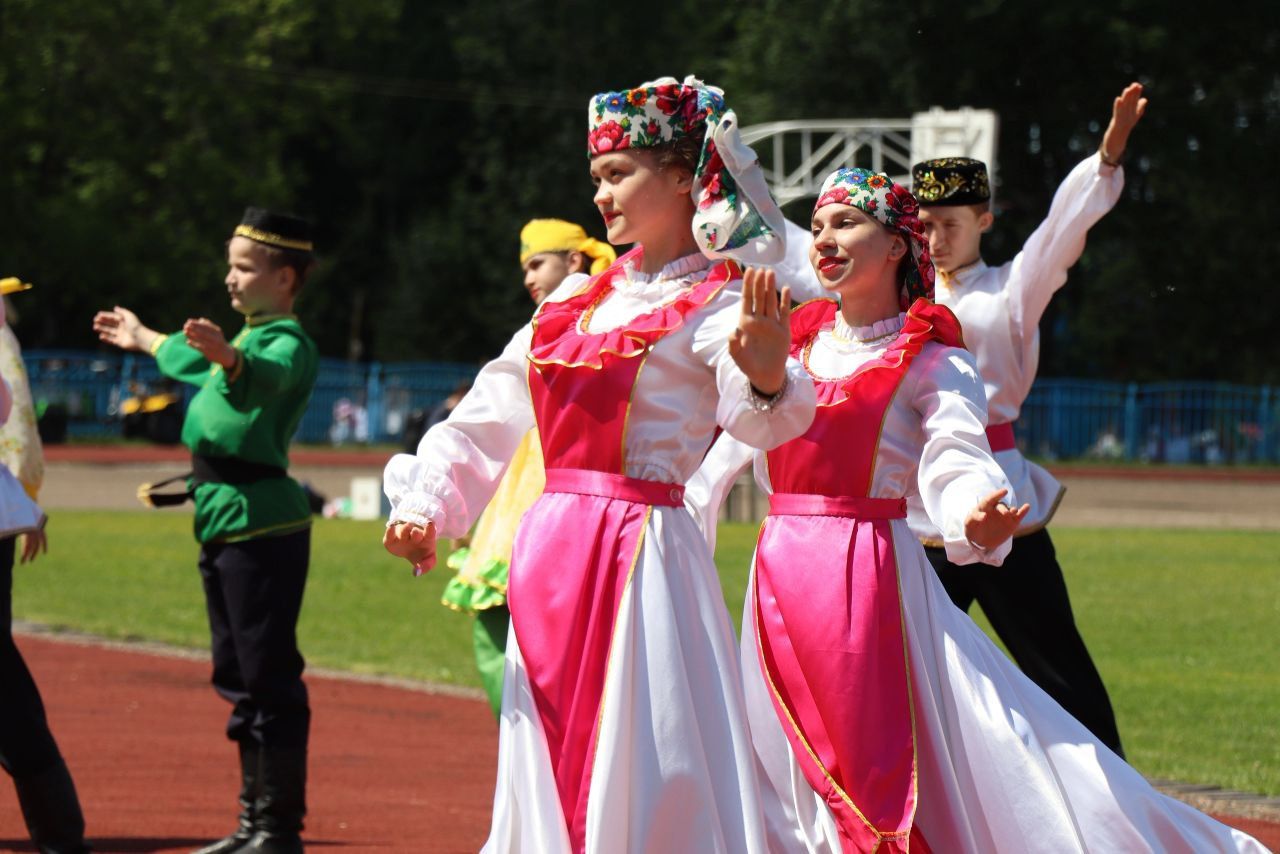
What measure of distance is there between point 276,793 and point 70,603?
877 cm

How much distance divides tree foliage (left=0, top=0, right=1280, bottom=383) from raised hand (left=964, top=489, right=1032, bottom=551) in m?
35.9

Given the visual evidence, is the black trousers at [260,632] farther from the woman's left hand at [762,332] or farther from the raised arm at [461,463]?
the woman's left hand at [762,332]

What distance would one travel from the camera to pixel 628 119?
441 centimetres

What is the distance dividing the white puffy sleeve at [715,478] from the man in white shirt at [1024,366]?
1213mm

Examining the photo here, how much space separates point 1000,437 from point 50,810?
3.02 meters

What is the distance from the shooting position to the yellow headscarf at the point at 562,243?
6859 mm

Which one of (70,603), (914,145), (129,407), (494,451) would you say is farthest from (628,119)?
(914,145)

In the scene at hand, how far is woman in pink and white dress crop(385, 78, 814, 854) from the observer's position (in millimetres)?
4062

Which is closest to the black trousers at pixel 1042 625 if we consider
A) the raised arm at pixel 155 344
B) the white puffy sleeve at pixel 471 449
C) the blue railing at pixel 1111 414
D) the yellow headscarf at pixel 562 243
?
the yellow headscarf at pixel 562 243

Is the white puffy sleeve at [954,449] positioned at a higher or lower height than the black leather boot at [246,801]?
higher

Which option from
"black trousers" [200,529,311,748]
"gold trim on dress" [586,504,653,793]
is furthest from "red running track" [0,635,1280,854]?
"gold trim on dress" [586,504,653,793]

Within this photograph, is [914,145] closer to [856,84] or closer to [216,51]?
[856,84]

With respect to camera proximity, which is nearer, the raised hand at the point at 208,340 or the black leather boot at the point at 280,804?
the raised hand at the point at 208,340

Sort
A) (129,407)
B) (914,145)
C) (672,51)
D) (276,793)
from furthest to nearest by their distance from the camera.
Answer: (672,51) → (914,145) → (129,407) → (276,793)
